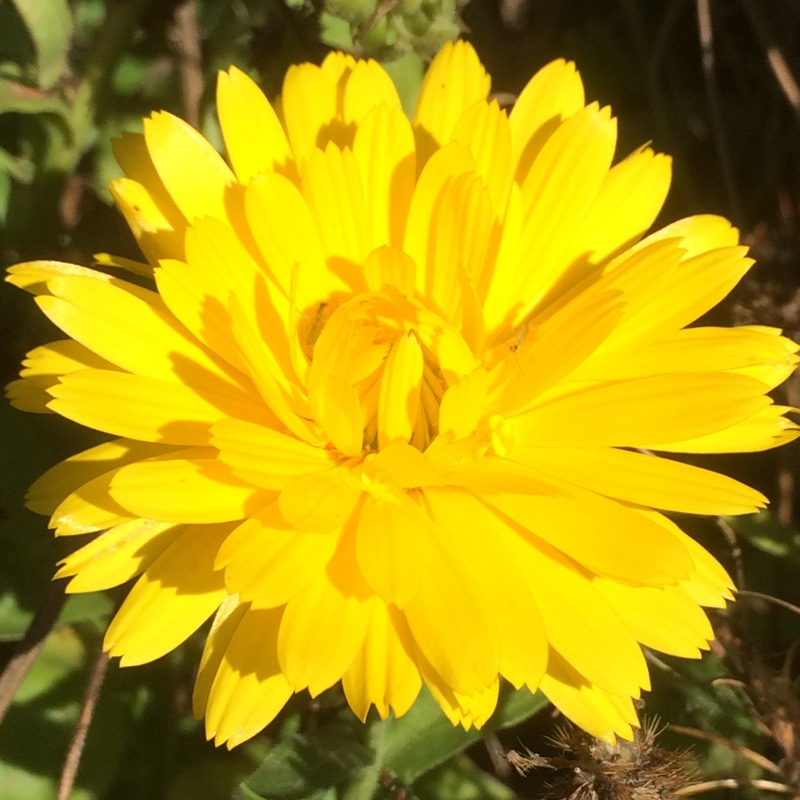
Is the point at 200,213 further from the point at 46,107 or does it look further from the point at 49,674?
the point at 49,674

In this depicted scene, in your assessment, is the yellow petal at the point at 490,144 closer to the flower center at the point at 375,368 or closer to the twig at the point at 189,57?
the flower center at the point at 375,368

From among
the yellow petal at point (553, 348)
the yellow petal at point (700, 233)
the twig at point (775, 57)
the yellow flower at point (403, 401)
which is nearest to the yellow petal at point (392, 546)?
the yellow flower at point (403, 401)

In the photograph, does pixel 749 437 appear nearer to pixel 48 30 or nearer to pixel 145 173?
pixel 145 173

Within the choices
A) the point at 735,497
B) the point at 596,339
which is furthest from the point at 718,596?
the point at 596,339

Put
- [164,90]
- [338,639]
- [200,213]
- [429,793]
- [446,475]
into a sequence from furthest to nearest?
[164,90] → [429,793] → [200,213] → [446,475] → [338,639]

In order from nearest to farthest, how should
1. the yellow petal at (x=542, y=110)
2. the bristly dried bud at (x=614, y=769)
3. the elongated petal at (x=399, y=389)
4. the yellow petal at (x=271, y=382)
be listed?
the yellow petal at (x=271, y=382)
the elongated petal at (x=399, y=389)
the bristly dried bud at (x=614, y=769)
the yellow petal at (x=542, y=110)

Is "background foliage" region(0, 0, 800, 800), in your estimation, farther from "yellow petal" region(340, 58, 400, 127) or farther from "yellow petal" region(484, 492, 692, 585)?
"yellow petal" region(484, 492, 692, 585)
